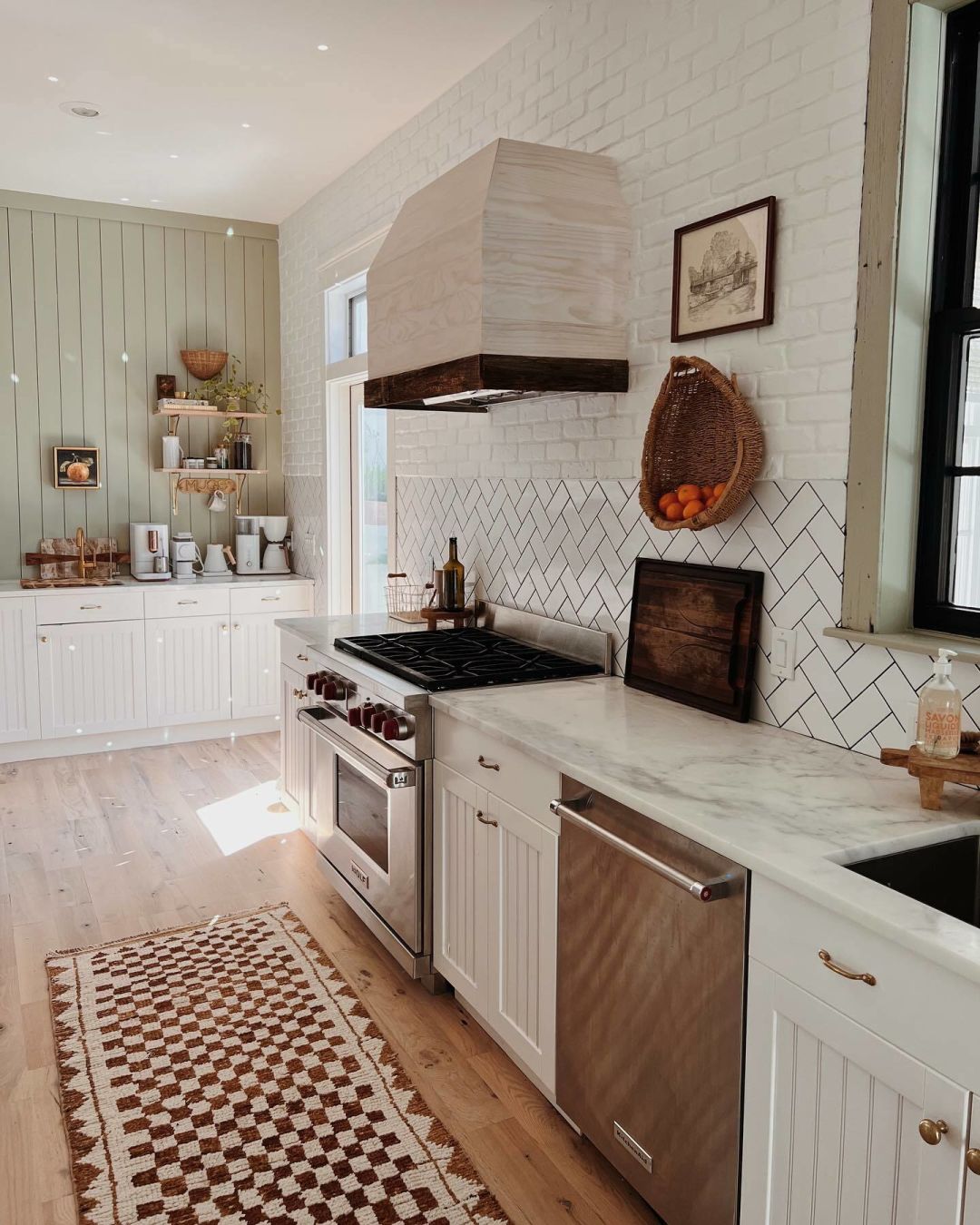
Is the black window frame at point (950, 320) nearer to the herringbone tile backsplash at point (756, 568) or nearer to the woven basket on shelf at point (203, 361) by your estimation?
the herringbone tile backsplash at point (756, 568)

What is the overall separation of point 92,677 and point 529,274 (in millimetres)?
3603

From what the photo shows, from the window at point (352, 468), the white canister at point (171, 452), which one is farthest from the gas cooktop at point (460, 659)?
the white canister at point (171, 452)

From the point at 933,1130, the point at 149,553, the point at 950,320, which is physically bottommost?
the point at 933,1130

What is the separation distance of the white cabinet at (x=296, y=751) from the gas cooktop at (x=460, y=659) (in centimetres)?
46

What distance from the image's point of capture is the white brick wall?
7.14 feet

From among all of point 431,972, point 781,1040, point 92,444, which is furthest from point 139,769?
point 781,1040

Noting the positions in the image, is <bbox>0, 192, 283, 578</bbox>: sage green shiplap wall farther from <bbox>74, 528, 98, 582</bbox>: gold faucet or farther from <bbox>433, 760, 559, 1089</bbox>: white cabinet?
<bbox>433, 760, 559, 1089</bbox>: white cabinet

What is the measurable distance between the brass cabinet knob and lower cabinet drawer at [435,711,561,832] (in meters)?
0.98

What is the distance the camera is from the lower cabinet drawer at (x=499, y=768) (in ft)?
7.13

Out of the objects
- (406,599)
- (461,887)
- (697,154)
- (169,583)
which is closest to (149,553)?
(169,583)

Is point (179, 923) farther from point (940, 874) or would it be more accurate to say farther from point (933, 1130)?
point (933, 1130)

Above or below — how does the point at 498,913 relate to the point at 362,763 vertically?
below

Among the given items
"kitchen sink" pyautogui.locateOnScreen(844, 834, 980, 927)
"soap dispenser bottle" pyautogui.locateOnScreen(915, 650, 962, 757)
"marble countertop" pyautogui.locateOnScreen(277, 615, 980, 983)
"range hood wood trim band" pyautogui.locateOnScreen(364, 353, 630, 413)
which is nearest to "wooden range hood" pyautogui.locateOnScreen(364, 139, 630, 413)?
"range hood wood trim band" pyautogui.locateOnScreen(364, 353, 630, 413)

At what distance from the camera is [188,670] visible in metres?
5.52
